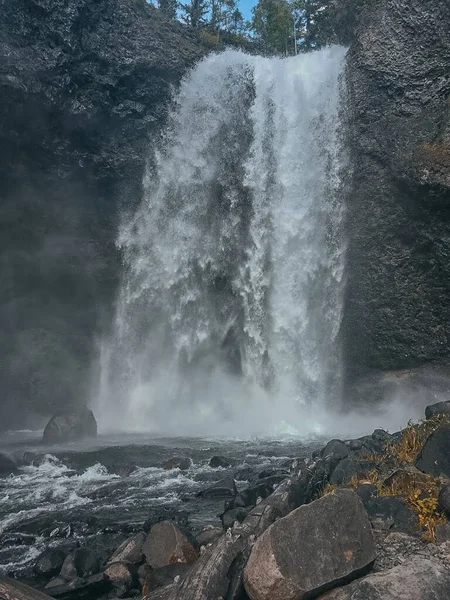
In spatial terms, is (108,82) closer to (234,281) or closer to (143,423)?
(234,281)

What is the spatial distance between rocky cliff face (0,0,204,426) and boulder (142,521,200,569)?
1893 cm

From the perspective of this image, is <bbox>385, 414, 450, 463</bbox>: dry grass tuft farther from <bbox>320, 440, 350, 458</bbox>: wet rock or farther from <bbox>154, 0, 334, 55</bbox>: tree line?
<bbox>154, 0, 334, 55</bbox>: tree line

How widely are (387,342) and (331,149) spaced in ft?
28.8

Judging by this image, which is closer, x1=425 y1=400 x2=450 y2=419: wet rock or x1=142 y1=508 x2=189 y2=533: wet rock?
x1=142 y1=508 x2=189 y2=533: wet rock

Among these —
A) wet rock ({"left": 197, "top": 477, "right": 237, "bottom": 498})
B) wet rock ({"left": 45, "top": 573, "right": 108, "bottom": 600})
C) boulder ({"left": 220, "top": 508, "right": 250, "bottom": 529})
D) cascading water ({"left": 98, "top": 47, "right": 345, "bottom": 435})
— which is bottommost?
wet rock ({"left": 45, "top": 573, "right": 108, "bottom": 600})

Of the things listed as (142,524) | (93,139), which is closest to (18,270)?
(93,139)

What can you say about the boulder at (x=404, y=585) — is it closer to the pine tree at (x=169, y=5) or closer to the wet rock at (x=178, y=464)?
the wet rock at (x=178, y=464)

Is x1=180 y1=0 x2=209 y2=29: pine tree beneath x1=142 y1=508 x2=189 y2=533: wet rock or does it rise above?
above

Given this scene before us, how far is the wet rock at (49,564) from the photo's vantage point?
313 inches

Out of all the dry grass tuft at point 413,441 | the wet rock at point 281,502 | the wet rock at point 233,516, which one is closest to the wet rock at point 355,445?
the dry grass tuft at point 413,441

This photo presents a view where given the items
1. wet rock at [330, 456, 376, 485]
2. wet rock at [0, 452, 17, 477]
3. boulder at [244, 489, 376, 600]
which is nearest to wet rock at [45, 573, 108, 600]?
boulder at [244, 489, 376, 600]

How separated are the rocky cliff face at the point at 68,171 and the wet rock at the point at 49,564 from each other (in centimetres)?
A: 1789

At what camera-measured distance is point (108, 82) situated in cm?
2533

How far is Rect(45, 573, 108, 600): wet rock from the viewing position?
7.02m
